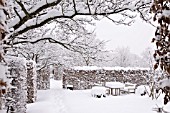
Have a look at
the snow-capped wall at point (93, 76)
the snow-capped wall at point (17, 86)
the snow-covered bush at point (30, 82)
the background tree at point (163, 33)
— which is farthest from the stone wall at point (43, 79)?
the background tree at point (163, 33)

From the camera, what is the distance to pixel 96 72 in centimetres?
2158

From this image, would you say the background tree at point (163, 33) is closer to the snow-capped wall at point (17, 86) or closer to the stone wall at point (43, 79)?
the snow-capped wall at point (17, 86)

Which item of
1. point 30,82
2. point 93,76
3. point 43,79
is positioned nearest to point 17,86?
point 30,82

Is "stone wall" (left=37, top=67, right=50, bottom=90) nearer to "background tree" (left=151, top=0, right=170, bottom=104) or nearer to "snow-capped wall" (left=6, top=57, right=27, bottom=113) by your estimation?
"snow-capped wall" (left=6, top=57, right=27, bottom=113)

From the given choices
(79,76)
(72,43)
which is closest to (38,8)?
(72,43)

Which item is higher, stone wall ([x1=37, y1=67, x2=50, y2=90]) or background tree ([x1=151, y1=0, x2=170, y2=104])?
background tree ([x1=151, y1=0, x2=170, y2=104])

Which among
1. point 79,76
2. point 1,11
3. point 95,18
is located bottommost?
point 79,76

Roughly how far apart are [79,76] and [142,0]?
15768 mm

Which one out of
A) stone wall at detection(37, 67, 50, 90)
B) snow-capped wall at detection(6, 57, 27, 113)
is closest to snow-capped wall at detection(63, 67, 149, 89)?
stone wall at detection(37, 67, 50, 90)

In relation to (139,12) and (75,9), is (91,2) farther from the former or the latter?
(139,12)

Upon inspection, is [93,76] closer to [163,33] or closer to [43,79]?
[43,79]

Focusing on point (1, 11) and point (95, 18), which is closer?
point (1, 11)

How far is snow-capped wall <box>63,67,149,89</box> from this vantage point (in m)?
21.5

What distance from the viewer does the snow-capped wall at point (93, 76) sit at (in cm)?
2147
